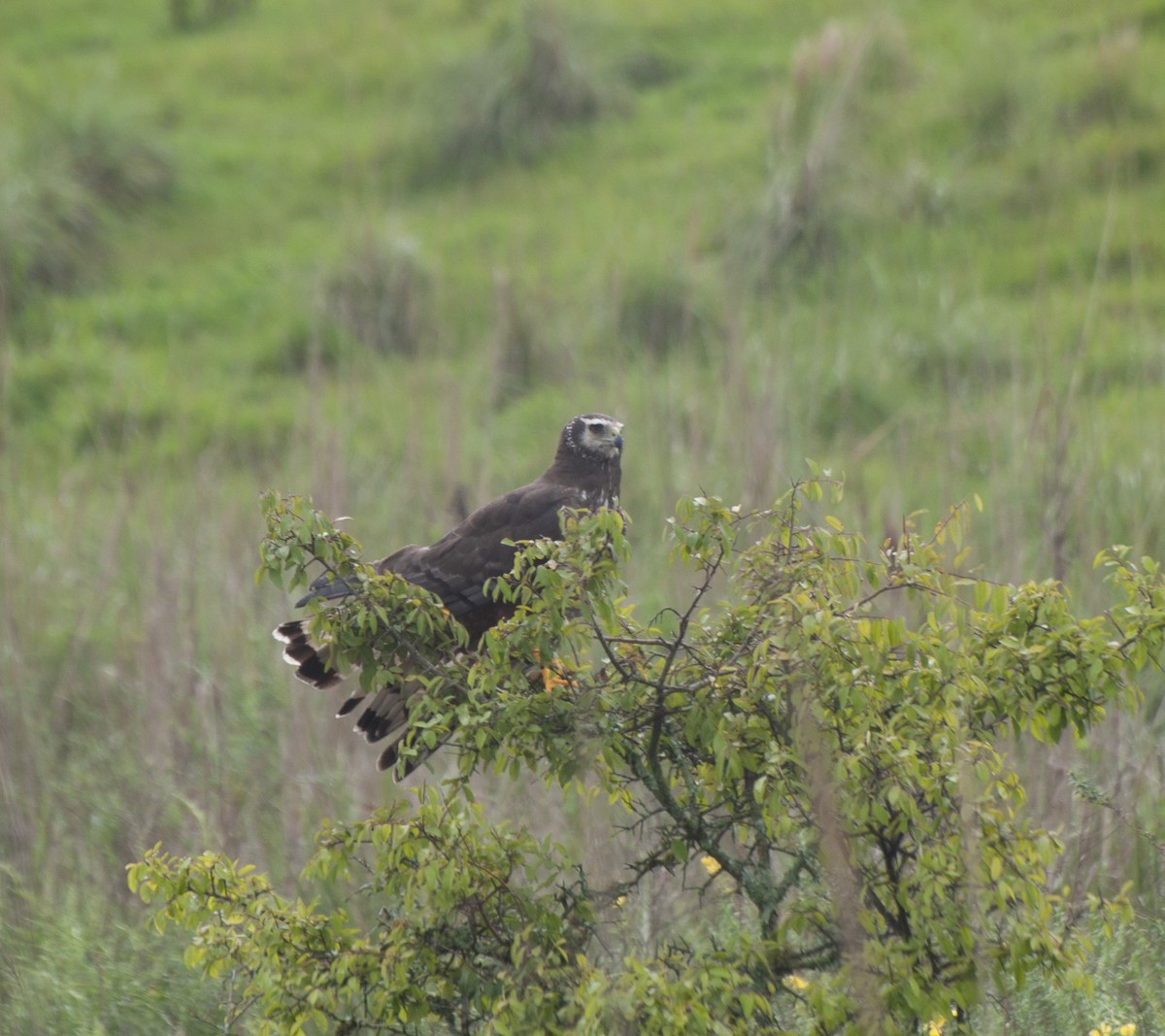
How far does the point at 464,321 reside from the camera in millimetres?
8961

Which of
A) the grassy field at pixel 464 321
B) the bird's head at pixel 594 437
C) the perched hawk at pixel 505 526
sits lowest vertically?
the grassy field at pixel 464 321

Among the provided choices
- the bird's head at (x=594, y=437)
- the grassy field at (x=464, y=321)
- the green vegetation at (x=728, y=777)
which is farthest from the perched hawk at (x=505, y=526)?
the green vegetation at (x=728, y=777)

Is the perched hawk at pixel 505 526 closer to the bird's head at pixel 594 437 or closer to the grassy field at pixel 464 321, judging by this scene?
the bird's head at pixel 594 437

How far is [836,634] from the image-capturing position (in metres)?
2.21

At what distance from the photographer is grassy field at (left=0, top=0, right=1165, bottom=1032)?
14.5 ft

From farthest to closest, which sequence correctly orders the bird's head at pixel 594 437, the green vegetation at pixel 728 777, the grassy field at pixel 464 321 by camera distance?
1. the grassy field at pixel 464 321
2. the bird's head at pixel 594 437
3. the green vegetation at pixel 728 777

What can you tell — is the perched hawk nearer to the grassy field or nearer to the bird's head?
the bird's head

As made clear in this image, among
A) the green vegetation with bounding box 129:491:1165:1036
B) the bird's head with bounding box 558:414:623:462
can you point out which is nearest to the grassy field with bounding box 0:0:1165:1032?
the bird's head with bounding box 558:414:623:462

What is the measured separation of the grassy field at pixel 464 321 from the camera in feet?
14.5

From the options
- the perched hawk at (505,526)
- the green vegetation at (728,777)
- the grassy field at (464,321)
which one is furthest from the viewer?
the grassy field at (464,321)

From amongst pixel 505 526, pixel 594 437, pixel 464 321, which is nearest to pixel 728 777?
pixel 505 526

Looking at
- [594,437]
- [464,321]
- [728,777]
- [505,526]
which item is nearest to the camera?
[728,777]

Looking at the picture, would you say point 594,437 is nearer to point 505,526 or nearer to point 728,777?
point 505,526

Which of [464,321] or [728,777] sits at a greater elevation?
[728,777]
